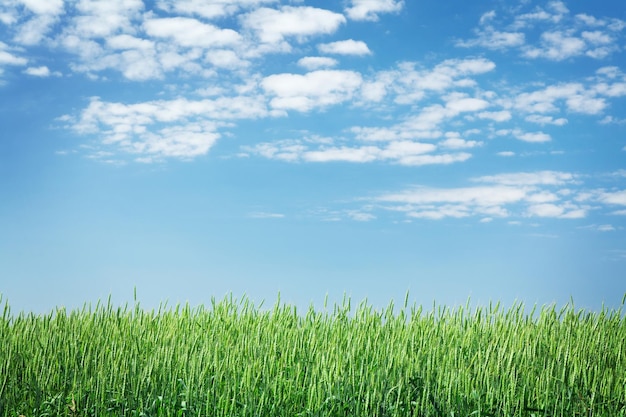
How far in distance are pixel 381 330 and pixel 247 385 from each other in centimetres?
171

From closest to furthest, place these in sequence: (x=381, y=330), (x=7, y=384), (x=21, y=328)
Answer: (x=7, y=384) → (x=381, y=330) → (x=21, y=328)

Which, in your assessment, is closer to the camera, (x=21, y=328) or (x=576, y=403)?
(x=576, y=403)

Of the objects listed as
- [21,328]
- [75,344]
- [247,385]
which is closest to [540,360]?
[247,385]

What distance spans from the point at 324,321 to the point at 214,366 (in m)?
1.41

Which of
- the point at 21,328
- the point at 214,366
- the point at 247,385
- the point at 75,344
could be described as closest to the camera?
the point at 247,385

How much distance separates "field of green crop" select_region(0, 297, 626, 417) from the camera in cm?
→ 397

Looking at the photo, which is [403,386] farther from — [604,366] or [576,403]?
[604,366]

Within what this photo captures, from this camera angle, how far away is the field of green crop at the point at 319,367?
3967 mm

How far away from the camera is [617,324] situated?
20.0ft

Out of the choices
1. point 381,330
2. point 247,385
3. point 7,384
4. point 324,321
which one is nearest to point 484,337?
point 381,330

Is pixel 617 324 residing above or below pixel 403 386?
above

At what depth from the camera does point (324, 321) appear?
552 cm

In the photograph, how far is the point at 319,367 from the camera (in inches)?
168

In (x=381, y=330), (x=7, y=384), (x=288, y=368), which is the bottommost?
(x=7, y=384)
